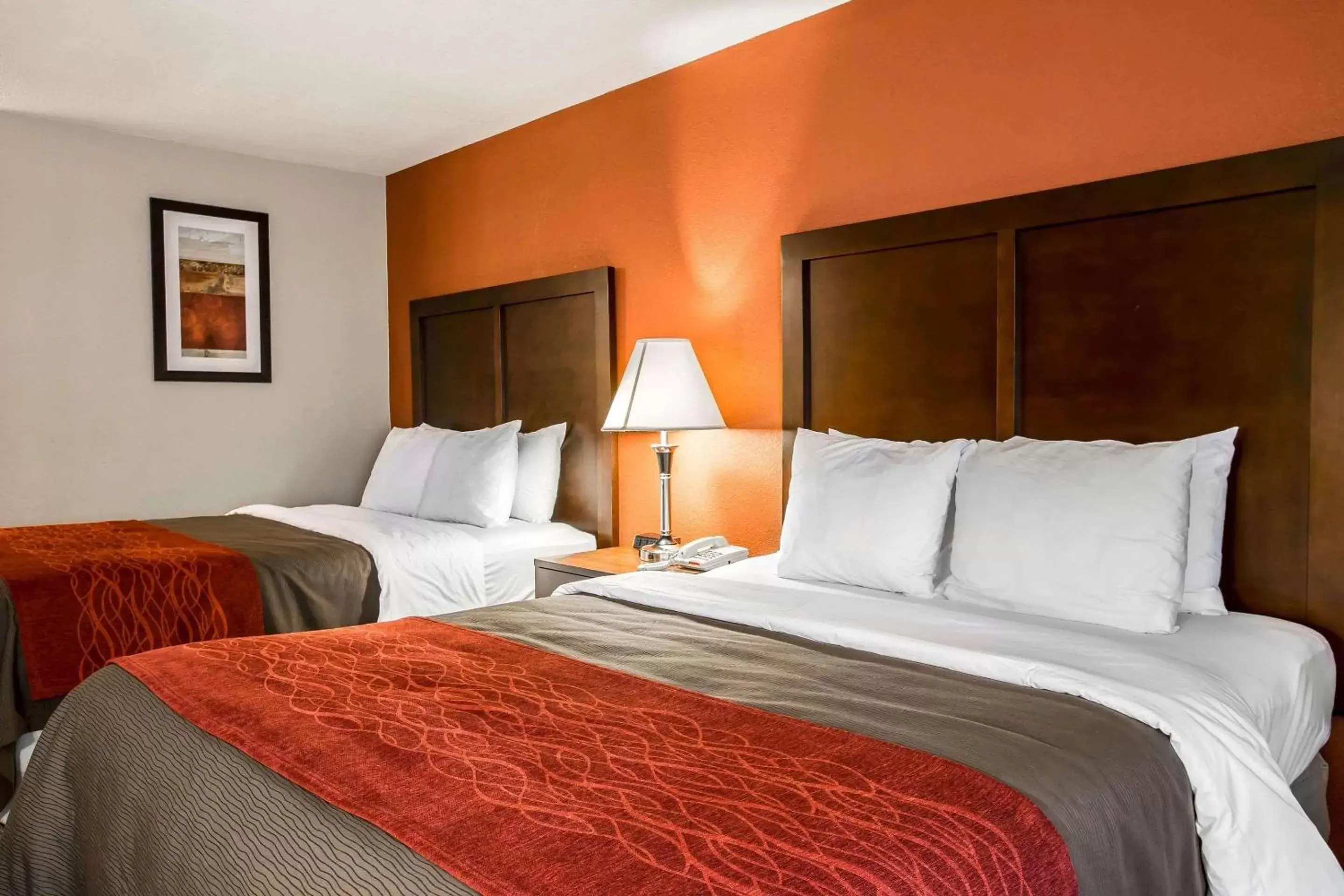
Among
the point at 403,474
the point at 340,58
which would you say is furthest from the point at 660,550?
the point at 340,58

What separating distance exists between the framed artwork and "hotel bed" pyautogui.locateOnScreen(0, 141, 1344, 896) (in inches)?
116

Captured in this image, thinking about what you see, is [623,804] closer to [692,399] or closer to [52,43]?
[692,399]

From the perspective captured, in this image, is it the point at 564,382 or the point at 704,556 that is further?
the point at 564,382

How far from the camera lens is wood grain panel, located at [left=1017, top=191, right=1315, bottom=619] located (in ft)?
6.59

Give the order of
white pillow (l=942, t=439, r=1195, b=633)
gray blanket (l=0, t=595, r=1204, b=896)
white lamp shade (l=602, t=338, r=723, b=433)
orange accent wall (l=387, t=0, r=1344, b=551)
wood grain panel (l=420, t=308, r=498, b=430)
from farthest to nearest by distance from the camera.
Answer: wood grain panel (l=420, t=308, r=498, b=430) < white lamp shade (l=602, t=338, r=723, b=433) < orange accent wall (l=387, t=0, r=1344, b=551) < white pillow (l=942, t=439, r=1195, b=633) < gray blanket (l=0, t=595, r=1204, b=896)

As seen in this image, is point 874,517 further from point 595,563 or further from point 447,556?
point 447,556

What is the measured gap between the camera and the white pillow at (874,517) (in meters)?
2.20

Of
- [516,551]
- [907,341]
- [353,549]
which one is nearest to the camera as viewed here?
[907,341]

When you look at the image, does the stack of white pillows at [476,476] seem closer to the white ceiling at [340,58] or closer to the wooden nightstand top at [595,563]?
the wooden nightstand top at [595,563]

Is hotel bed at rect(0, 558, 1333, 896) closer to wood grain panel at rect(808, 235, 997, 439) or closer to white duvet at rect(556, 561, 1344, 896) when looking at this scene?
white duvet at rect(556, 561, 1344, 896)

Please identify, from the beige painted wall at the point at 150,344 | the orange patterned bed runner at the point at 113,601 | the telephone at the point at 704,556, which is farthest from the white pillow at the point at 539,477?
the beige painted wall at the point at 150,344

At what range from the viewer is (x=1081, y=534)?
193 cm

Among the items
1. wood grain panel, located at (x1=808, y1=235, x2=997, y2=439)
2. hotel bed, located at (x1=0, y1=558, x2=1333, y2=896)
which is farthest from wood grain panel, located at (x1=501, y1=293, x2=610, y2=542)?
hotel bed, located at (x1=0, y1=558, x2=1333, y2=896)

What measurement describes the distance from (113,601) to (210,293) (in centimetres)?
218
